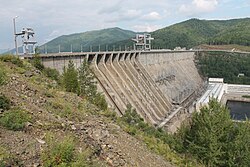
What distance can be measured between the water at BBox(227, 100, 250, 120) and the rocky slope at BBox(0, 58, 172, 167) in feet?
181

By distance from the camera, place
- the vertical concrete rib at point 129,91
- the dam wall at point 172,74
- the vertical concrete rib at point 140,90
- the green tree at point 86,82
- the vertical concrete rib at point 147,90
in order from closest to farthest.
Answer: the green tree at point 86,82 < the vertical concrete rib at point 129,91 < the vertical concrete rib at point 140,90 < the vertical concrete rib at point 147,90 < the dam wall at point 172,74

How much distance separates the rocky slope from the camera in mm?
10679

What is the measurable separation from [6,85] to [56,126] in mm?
4836

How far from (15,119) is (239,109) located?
2761 inches

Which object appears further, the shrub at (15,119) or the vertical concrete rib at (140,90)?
the vertical concrete rib at (140,90)

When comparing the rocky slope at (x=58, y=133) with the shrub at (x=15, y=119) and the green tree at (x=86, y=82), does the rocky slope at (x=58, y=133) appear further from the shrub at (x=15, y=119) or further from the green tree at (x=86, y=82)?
the green tree at (x=86, y=82)

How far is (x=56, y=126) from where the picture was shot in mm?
12781

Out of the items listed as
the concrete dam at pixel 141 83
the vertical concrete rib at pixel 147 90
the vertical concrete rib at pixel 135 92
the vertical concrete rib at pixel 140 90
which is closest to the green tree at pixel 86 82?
the concrete dam at pixel 141 83

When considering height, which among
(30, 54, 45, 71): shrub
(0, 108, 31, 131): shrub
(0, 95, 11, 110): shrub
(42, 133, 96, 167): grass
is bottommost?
(42, 133, 96, 167): grass

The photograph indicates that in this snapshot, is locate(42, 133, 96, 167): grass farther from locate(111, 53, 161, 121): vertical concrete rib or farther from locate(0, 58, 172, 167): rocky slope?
locate(111, 53, 161, 121): vertical concrete rib

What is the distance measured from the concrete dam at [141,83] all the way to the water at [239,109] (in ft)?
30.0

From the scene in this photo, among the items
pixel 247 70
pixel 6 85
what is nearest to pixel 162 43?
pixel 247 70

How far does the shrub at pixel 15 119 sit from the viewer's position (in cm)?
1178

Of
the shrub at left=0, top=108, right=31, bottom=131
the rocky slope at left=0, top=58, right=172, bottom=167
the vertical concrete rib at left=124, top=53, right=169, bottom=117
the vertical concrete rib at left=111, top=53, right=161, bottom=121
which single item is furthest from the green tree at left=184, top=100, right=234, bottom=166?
the vertical concrete rib at left=124, top=53, right=169, bottom=117
